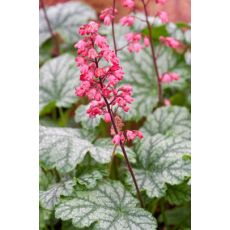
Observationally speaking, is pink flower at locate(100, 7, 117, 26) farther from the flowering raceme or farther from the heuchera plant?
the flowering raceme

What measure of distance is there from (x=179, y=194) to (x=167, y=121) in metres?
0.34

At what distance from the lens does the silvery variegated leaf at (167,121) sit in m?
1.97

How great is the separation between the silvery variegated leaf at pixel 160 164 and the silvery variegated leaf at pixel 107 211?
9 cm

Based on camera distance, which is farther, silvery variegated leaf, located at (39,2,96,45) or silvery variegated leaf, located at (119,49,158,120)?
silvery variegated leaf, located at (39,2,96,45)

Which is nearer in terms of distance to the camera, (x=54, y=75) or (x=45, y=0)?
(x=54, y=75)

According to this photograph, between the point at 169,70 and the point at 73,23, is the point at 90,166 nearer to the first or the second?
the point at 169,70

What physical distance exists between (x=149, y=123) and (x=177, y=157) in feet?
1.12

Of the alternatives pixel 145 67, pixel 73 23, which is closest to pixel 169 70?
pixel 145 67

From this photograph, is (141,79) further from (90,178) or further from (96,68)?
(96,68)

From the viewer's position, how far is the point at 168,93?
7.75 ft

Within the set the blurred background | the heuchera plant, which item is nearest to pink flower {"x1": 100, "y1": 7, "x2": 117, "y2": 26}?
the heuchera plant

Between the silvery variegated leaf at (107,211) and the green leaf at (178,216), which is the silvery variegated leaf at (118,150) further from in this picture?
the green leaf at (178,216)

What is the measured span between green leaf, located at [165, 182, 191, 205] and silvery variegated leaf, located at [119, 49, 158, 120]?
14.4 inches

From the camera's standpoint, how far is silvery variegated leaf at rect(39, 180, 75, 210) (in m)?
1.54
